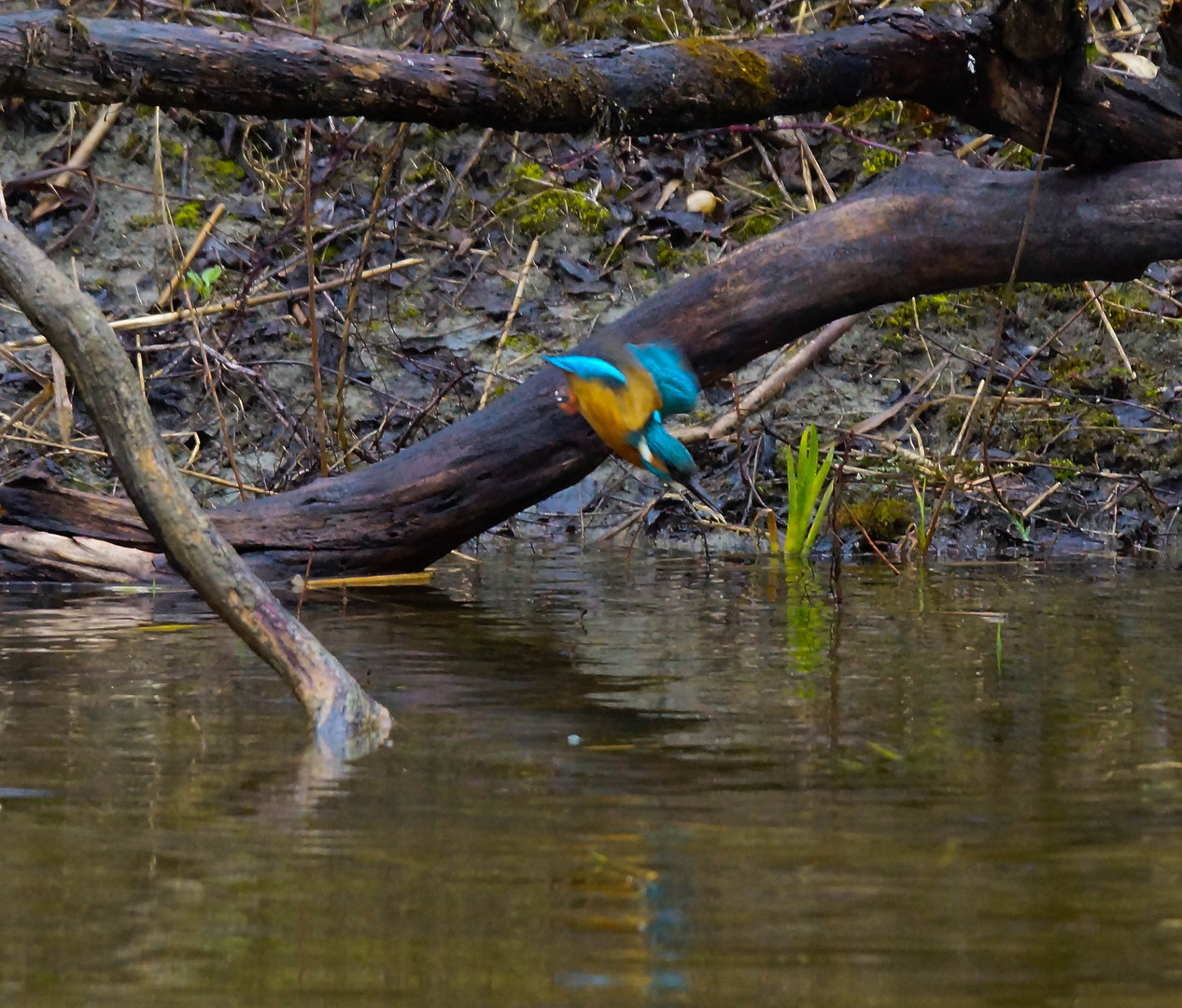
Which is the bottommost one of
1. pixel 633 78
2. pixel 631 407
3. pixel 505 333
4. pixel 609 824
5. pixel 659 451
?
pixel 609 824

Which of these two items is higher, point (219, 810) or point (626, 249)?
point (626, 249)

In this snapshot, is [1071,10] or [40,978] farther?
[1071,10]

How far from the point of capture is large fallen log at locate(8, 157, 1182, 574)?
4.47 meters

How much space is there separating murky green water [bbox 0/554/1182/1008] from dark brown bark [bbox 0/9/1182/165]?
1298 millimetres

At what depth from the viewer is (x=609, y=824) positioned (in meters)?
1.88

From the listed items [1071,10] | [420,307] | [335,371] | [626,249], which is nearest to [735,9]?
[626,249]

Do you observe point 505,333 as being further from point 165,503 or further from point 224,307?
point 165,503

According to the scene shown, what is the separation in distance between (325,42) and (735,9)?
15.8ft

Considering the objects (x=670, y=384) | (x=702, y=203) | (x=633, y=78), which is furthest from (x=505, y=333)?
(x=670, y=384)

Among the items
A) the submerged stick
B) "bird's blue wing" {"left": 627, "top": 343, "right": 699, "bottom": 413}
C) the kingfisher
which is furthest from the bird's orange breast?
the submerged stick

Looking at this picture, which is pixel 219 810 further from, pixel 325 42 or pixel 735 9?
pixel 735 9


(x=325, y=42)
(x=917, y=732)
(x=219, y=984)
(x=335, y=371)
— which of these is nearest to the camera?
(x=219, y=984)

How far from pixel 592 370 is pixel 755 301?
1.24 metres

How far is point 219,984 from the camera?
135 cm
